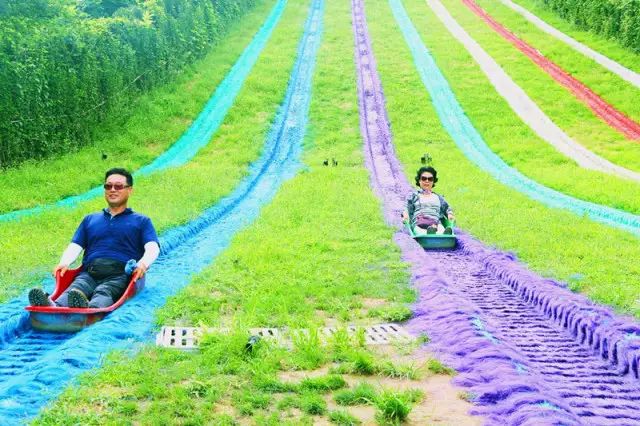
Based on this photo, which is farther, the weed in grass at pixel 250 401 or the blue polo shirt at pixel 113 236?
the blue polo shirt at pixel 113 236

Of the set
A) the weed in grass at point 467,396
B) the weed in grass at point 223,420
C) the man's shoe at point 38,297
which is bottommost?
the man's shoe at point 38,297

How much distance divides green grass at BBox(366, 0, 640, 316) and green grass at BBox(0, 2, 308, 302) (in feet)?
14.1

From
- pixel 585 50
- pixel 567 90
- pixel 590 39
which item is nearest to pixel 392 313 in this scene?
pixel 567 90

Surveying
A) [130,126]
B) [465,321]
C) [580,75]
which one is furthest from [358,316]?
[580,75]

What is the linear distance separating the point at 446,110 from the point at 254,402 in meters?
18.2

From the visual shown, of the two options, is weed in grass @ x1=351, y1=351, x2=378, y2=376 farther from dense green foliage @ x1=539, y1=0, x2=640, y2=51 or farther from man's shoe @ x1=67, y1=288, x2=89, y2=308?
dense green foliage @ x1=539, y1=0, x2=640, y2=51

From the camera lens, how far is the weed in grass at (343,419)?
329 cm

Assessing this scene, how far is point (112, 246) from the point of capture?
5.84 m

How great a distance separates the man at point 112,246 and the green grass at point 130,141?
5587mm

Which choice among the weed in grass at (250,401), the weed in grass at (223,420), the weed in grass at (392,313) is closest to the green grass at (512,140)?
the weed in grass at (392,313)

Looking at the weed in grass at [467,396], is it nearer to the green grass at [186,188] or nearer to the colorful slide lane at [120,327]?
the colorful slide lane at [120,327]

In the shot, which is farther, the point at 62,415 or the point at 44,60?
the point at 44,60

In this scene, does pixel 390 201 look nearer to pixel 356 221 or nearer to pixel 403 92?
pixel 356 221

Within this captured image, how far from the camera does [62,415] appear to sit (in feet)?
10.7
